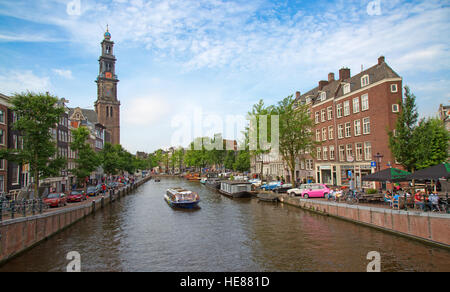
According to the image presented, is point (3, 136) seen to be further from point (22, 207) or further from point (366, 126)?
point (366, 126)

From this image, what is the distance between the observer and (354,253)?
17.1m

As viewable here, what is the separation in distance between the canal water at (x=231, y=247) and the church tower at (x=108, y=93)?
3926 inches

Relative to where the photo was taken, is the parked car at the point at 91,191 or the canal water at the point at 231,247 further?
the parked car at the point at 91,191

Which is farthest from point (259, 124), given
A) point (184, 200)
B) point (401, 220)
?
point (401, 220)

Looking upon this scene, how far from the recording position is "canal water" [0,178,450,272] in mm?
15742

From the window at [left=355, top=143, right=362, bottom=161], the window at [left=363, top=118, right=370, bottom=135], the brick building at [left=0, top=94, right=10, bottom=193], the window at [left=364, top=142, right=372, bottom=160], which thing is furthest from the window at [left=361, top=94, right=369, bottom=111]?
the brick building at [left=0, top=94, right=10, bottom=193]

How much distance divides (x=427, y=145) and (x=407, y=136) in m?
2.09

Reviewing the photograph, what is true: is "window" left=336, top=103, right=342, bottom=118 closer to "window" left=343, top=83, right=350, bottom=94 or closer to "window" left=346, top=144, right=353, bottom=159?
"window" left=343, top=83, right=350, bottom=94

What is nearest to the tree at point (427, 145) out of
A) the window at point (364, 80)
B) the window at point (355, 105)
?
the window at point (364, 80)

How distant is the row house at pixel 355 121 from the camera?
3753 cm

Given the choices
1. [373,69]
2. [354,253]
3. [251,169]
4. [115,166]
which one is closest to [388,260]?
[354,253]

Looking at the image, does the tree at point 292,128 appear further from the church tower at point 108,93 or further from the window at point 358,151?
the church tower at point 108,93

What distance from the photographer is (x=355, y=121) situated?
43.6 m
